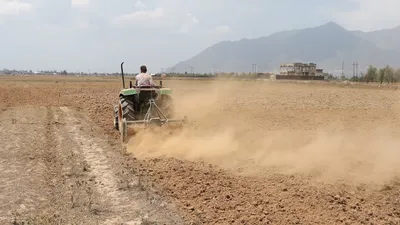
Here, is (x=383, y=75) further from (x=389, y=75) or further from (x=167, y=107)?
(x=167, y=107)

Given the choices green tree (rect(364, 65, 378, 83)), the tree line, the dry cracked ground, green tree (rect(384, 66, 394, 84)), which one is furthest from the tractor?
green tree (rect(364, 65, 378, 83))

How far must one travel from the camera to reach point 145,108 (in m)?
14.0

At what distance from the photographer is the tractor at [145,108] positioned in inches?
488

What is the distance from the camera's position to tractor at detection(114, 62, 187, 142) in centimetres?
1240

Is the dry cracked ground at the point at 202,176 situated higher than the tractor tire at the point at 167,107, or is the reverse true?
the tractor tire at the point at 167,107

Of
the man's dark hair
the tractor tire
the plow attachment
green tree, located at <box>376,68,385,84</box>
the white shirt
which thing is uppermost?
the man's dark hair

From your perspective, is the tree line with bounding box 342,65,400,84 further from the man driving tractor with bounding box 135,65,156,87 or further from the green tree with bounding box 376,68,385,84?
the man driving tractor with bounding box 135,65,156,87

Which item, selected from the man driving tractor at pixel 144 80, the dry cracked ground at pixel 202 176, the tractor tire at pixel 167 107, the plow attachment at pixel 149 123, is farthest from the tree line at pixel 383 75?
the plow attachment at pixel 149 123

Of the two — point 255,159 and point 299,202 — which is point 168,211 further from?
point 255,159

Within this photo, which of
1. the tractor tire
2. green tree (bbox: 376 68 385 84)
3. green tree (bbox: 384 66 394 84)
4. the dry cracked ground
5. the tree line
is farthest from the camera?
green tree (bbox: 376 68 385 84)

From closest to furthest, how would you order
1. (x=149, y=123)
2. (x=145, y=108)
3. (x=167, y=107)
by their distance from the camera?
1. (x=149, y=123)
2. (x=167, y=107)
3. (x=145, y=108)

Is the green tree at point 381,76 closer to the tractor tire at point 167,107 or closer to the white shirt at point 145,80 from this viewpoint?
the tractor tire at point 167,107

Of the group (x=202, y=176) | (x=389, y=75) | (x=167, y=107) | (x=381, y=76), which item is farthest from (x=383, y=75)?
(x=202, y=176)

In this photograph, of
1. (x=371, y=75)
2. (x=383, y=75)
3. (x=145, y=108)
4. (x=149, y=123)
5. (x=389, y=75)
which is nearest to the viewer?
(x=149, y=123)
